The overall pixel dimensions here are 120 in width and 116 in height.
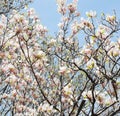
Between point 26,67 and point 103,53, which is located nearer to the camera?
point 103,53

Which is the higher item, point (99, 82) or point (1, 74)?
point (1, 74)

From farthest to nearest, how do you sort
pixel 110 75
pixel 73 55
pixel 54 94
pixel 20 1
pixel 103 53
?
pixel 20 1, pixel 54 94, pixel 73 55, pixel 103 53, pixel 110 75

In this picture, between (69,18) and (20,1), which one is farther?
(20,1)

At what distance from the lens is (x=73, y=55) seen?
7957mm

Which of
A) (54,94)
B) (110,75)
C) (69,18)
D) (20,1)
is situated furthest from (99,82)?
(20,1)

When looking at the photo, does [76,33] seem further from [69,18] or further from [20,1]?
[20,1]

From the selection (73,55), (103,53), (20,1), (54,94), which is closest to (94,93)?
(103,53)

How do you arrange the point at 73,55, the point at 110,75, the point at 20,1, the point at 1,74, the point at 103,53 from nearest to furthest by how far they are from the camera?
the point at 110,75
the point at 103,53
the point at 73,55
the point at 1,74
the point at 20,1

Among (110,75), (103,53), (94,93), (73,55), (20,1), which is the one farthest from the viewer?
(20,1)

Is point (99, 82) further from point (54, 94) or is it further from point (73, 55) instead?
point (54, 94)

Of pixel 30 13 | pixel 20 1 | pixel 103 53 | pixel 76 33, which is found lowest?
pixel 103 53

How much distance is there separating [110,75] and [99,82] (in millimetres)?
319

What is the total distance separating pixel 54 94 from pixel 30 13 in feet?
7.65

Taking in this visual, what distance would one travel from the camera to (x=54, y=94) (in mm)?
8883
